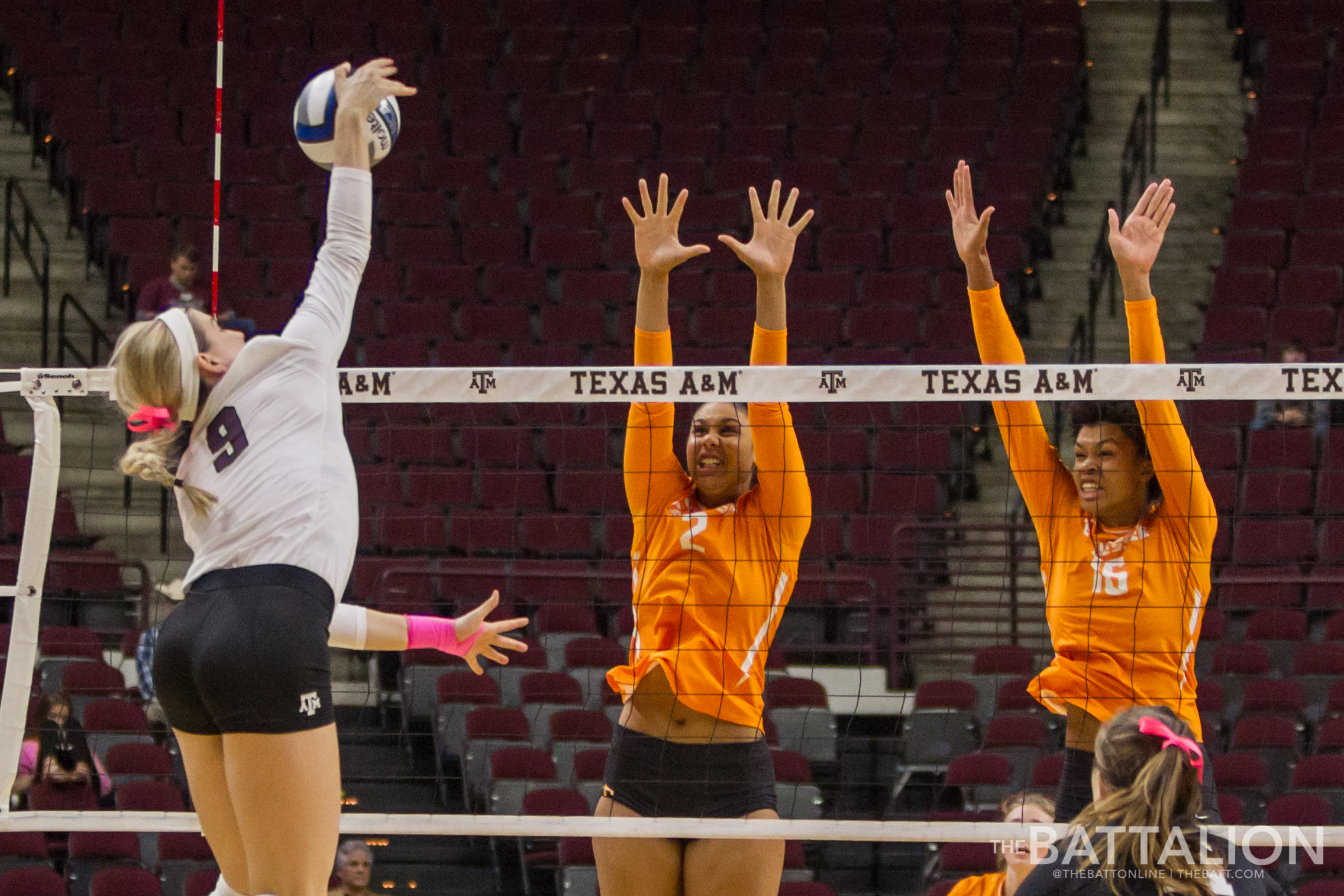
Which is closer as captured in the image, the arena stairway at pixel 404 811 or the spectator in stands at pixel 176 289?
the arena stairway at pixel 404 811

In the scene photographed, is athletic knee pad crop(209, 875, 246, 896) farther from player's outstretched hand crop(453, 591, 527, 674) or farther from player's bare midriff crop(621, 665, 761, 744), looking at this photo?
player's bare midriff crop(621, 665, 761, 744)

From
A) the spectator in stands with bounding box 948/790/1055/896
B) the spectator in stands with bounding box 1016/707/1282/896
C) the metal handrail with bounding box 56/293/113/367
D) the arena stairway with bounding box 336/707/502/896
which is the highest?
the metal handrail with bounding box 56/293/113/367

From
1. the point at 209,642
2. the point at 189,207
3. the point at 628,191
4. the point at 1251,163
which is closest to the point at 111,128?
the point at 189,207

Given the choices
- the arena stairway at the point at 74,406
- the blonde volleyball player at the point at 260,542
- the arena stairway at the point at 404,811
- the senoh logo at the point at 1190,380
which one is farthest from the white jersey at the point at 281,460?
the arena stairway at the point at 74,406

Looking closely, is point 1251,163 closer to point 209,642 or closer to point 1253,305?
point 1253,305

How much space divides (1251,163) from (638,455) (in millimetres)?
10699

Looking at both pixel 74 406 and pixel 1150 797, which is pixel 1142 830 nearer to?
pixel 1150 797

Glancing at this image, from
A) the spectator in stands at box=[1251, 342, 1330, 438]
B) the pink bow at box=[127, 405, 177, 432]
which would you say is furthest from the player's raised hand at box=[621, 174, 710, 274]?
the spectator in stands at box=[1251, 342, 1330, 438]

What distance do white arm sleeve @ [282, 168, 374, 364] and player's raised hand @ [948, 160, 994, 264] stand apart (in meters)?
1.88

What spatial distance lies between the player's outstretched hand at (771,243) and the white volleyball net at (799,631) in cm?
227

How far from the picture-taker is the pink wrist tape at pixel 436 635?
4.07 meters

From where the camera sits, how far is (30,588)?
4625mm

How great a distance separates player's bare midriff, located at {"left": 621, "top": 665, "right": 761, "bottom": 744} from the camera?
427 cm

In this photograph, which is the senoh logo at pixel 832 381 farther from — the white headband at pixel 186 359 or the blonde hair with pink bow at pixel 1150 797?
the white headband at pixel 186 359
